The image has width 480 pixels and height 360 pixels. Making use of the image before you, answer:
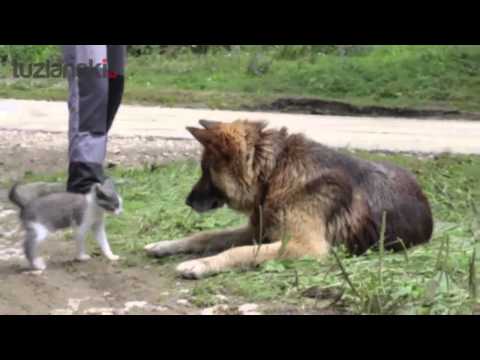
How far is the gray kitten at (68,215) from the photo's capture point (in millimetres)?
5926

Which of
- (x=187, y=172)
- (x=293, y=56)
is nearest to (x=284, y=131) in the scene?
(x=187, y=172)

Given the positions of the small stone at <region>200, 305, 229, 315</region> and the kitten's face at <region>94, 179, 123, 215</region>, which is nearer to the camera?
the small stone at <region>200, 305, 229, 315</region>

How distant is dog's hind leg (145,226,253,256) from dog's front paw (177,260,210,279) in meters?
0.57

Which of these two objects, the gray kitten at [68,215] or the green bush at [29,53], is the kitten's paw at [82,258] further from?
the green bush at [29,53]

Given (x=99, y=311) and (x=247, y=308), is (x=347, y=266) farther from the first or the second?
(x=99, y=311)

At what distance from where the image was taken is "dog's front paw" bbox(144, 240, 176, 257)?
20.9 feet

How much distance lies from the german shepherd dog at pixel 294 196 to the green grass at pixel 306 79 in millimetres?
7816

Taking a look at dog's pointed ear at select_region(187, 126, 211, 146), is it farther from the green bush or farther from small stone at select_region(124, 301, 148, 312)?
the green bush

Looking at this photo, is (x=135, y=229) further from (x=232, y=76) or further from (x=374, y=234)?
(x=232, y=76)

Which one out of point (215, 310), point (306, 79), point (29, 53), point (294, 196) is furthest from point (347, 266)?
point (29, 53)

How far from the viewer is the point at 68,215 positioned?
606 cm

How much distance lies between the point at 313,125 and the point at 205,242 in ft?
21.7

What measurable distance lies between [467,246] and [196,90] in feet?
31.9

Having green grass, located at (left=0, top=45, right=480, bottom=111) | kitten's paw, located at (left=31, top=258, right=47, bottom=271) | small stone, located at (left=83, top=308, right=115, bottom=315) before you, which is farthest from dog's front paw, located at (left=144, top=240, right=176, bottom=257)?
green grass, located at (left=0, top=45, right=480, bottom=111)
